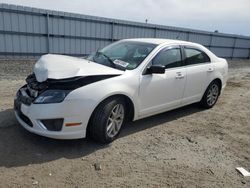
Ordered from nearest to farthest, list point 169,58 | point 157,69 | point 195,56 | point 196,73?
point 157,69 < point 169,58 < point 196,73 < point 195,56

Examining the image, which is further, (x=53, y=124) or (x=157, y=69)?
(x=157, y=69)

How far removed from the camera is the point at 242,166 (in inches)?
139

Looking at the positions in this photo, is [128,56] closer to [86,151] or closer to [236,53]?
[86,151]

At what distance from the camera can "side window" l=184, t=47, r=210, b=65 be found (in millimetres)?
5148

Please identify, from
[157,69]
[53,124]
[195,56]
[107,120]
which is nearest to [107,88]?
[107,120]

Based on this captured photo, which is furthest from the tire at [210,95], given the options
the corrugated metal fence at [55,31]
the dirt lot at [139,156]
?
the corrugated metal fence at [55,31]

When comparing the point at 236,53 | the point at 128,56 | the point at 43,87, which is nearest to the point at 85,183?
the point at 43,87

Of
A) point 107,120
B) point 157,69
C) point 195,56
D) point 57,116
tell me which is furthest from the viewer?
point 195,56

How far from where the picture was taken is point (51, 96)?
333 centimetres

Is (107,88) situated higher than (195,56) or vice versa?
(195,56)

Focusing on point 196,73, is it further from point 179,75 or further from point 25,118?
point 25,118

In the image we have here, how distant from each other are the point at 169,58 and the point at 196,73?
863 millimetres

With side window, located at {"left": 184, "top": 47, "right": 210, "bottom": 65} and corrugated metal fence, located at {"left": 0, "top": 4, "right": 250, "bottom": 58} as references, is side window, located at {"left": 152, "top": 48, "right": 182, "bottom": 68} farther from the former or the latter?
corrugated metal fence, located at {"left": 0, "top": 4, "right": 250, "bottom": 58}

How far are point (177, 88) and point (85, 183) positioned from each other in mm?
2669
